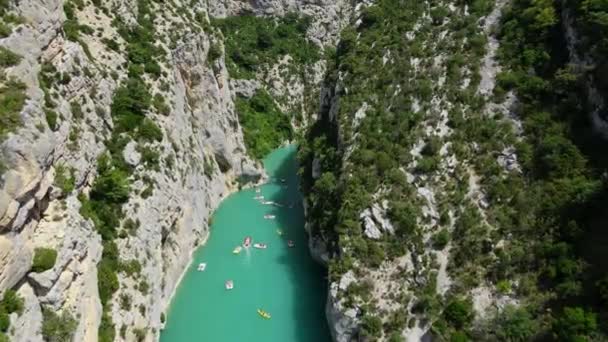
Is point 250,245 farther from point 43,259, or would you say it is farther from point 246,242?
point 43,259

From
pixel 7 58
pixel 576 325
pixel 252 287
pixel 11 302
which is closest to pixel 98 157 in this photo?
pixel 7 58

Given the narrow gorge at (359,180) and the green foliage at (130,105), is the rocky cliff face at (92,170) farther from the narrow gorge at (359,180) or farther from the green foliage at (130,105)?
the green foliage at (130,105)

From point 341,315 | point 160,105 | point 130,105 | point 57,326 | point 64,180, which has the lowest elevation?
point 341,315

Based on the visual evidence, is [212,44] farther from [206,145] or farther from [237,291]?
[237,291]

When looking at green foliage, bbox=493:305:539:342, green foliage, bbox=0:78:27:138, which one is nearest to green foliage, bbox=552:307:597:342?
green foliage, bbox=493:305:539:342

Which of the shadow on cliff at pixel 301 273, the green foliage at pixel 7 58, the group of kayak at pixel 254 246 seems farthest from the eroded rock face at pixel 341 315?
the green foliage at pixel 7 58

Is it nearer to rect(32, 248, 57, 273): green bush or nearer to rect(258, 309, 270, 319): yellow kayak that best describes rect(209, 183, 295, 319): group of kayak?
rect(258, 309, 270, 319): yellow kayak

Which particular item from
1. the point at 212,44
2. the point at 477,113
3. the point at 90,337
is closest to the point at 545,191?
the point at 477,113
